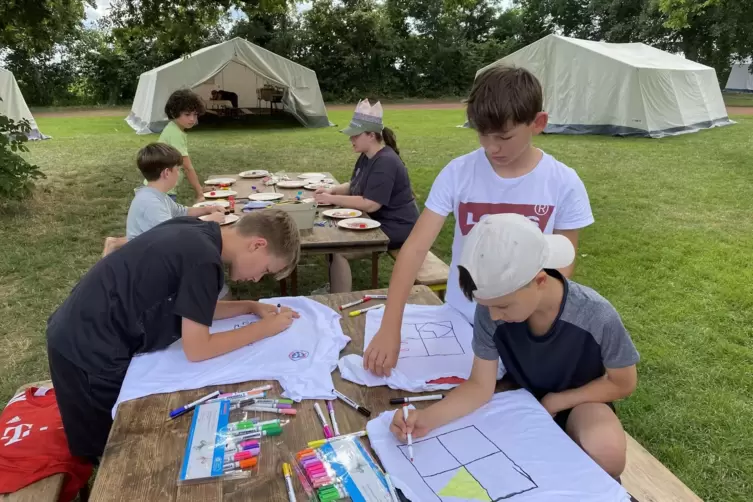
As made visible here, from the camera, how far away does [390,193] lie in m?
3.73

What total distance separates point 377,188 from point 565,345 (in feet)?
7.93

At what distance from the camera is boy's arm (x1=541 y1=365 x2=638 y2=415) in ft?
4.65

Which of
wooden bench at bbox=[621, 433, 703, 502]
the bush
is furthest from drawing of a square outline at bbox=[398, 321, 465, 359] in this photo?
the bush

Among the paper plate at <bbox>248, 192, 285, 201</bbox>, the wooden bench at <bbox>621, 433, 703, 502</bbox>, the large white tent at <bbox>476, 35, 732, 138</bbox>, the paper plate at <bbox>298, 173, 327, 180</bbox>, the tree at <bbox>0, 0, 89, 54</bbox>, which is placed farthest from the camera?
the large white tent at <bbox>476, 35, 732, 138</bbox>

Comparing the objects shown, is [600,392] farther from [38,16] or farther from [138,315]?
[38,16]

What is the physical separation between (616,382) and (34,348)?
3.52 meters

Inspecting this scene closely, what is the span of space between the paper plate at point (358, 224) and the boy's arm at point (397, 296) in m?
1.45

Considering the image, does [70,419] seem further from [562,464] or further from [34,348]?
[34,348]

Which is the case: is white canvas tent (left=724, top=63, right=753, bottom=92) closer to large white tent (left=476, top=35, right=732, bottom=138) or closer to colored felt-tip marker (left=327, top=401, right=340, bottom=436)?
large white tent (left=476, top=35, right=732, bottom=138)

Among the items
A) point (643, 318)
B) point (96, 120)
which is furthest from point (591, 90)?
point (96, 120)

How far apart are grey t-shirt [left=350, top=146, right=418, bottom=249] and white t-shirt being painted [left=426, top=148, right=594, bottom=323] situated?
68.5 inches

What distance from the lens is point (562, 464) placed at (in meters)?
1.22

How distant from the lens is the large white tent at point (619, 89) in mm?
12414

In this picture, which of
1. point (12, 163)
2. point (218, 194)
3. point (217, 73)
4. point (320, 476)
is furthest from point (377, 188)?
point (217, 73)
